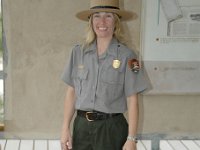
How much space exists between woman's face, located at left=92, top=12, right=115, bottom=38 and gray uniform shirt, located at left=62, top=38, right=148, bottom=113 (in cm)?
8

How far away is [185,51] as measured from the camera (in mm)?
3592

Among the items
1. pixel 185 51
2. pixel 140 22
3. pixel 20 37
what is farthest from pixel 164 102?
pixel 20 37

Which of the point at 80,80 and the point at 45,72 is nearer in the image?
the point at 80,80

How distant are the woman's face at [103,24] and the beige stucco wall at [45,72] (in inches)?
61.8

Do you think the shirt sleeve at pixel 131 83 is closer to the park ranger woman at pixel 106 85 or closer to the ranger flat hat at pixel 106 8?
the park ranger woman at pixel 106 85

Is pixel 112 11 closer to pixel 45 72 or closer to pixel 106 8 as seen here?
pixel 106 8

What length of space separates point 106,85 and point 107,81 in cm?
2

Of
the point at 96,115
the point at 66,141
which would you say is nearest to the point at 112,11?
the point at 96,115

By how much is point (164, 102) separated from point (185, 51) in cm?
61

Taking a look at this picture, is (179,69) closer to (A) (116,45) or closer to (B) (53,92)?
(B) (53,92)

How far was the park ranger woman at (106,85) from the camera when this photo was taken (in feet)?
6.26

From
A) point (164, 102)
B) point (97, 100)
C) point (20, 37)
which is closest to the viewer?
point (97, 100)

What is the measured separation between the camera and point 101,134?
191cm

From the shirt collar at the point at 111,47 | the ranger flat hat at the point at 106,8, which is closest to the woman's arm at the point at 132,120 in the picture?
the shirt collar at the point at 111,47
